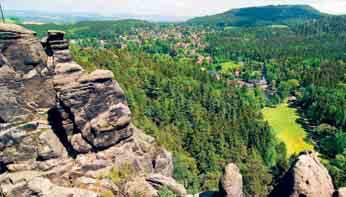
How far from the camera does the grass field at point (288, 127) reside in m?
119

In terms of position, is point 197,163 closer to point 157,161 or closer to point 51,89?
point 157,161

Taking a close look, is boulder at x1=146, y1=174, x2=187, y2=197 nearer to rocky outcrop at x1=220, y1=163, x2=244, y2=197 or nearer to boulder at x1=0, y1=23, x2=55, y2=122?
rocky outcrop at x1=220, y1=163, x2=244, y2=197

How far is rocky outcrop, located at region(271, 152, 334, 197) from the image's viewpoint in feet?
117

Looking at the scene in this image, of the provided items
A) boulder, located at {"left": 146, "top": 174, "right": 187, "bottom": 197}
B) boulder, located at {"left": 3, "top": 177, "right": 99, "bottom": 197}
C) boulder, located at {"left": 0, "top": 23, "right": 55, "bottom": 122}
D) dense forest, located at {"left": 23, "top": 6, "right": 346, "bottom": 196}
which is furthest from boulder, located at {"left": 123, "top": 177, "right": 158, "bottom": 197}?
dense forest, located at {"left": 23, "top": 6, "right": 346, "bottom": 196}

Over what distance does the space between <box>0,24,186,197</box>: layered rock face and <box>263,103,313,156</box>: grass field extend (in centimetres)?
7528

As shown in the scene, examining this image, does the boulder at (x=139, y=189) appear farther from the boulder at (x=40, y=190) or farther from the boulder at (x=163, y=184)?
the boulder at (x=40, y=190)

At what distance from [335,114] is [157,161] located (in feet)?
303

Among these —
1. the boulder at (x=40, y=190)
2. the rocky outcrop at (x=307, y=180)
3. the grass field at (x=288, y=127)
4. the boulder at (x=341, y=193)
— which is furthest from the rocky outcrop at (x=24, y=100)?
the grass field at (x=288, y=127)

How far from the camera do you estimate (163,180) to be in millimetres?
50500

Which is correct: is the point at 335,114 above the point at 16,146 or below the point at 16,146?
below

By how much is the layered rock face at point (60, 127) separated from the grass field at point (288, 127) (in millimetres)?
75276

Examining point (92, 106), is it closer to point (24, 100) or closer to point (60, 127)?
point (60, 127)

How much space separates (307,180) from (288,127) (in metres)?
106

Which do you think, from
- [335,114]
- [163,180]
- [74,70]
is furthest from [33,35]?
[335,114]
